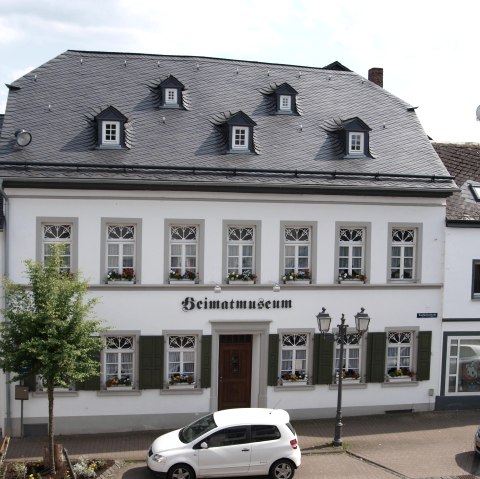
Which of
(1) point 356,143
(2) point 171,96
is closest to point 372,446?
(1) point 356,143

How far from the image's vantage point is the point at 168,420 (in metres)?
22.7

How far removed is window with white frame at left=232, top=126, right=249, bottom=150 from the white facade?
1.85m

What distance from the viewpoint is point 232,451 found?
714 inches

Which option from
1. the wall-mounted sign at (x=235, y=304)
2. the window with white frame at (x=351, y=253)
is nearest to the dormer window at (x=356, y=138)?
the window with white frame at (x=351, y=253)

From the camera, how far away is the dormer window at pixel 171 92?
2466cm

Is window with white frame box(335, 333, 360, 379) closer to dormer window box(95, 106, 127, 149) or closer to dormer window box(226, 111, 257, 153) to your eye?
dormer window box(226, 111, 257, 153)

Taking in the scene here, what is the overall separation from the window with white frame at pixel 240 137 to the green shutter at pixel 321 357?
6293 mm

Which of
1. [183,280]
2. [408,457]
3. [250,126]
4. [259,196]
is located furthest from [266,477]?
[250,126]

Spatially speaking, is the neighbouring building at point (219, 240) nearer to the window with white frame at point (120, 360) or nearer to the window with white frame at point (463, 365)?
the window with white frame at point (120, 360)

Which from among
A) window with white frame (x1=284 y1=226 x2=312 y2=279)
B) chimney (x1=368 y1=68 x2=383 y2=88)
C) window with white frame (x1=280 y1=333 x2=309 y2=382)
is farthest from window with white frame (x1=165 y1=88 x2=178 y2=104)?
chimney (x1=368 y1=68 x2=383 y2=88)

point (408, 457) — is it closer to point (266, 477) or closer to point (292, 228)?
point (266, 477)

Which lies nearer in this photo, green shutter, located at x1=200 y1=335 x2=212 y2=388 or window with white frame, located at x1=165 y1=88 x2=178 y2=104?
green shutter, located at x1=200 y1=335 x2=212 y2=388

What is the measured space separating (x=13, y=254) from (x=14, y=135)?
363cm

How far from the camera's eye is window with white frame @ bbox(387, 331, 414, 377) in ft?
79.8
